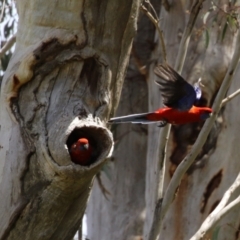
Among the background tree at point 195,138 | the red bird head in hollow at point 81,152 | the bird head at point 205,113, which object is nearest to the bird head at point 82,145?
the red bird head in hollow at point 81,152

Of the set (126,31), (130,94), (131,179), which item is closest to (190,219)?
(131,179)

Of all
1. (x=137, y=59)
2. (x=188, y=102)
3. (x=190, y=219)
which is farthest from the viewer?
(x=137, y=59)

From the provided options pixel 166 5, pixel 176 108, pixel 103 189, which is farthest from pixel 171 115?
pixel 103 189

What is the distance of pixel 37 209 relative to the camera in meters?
1.90

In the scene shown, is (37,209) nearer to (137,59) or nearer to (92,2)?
(92,2)

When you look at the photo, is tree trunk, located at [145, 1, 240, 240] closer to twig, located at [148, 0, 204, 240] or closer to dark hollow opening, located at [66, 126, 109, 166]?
twig, located at [148, 0, 204, 240]

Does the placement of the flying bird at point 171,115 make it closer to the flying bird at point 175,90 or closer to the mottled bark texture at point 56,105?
the flying bird at point 175,90

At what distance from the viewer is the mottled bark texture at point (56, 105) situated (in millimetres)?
1876

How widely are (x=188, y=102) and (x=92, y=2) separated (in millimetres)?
653

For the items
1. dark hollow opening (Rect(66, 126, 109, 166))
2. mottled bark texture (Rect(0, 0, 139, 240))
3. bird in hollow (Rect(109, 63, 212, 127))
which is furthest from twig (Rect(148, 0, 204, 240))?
dark hollow opening (Rect(66, 126, 109, 166))

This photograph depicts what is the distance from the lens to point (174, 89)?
2410 mm

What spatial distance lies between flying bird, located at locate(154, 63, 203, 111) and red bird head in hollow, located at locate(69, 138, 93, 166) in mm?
542

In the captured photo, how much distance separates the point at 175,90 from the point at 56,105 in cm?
62

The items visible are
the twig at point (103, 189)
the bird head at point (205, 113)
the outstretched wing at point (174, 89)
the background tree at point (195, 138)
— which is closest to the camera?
the outstretched wing at point (174, 89)
